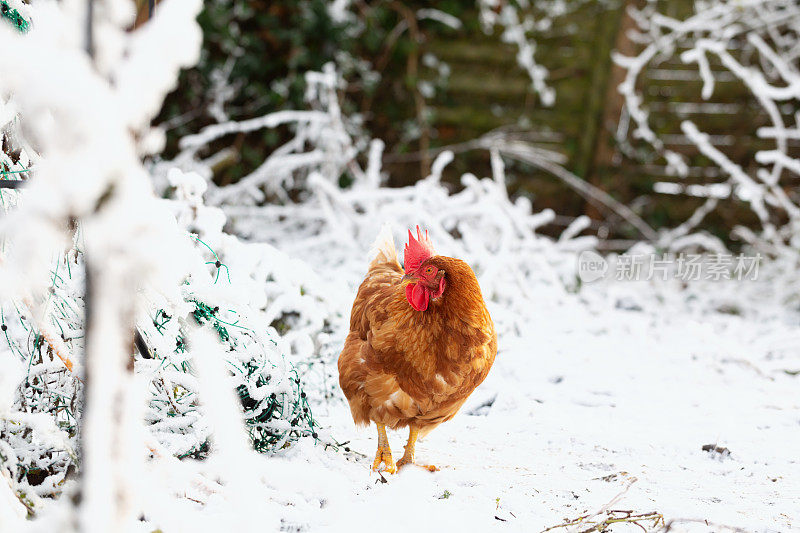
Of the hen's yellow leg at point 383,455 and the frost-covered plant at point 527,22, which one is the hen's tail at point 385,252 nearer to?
the hen's yellow leg at point 383,455

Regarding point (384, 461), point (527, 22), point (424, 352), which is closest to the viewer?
point (424, 352)

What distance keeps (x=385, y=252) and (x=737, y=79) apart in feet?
10.7

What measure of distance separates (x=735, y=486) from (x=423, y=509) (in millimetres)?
1038

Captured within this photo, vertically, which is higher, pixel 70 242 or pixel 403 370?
pixel 70 242

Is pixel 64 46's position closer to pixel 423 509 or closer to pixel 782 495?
pixel 423 509

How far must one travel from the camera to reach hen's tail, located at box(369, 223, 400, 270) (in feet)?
6.29

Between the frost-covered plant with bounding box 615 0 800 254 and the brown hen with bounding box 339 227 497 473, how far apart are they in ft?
8.30

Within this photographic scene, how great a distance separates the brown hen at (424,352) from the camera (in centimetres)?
141

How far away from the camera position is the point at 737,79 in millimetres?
3973

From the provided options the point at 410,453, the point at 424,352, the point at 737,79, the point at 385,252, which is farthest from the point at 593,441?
the point at 737,79

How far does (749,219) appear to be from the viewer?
4109 millimetres

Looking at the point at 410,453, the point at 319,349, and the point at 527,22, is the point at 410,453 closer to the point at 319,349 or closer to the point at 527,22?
the point at 319,349

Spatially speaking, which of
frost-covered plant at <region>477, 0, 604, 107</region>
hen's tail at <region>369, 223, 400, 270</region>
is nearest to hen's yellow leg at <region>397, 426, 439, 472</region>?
hen's tail at <region>369, 223, 400, 270</region>

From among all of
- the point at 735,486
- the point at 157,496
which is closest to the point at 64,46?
the point at 157,496
